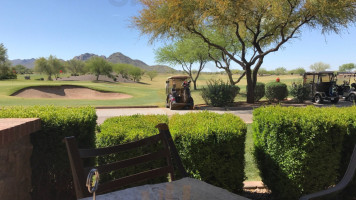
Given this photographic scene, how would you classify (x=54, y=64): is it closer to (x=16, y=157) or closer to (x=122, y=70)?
(x=122, y=70)

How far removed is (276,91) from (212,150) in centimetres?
1788

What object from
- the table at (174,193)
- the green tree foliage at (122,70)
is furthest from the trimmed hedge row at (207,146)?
the green tree foliage at (122,70)

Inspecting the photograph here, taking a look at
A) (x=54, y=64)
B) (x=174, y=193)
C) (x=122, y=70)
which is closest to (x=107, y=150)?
(x=174, y=193)

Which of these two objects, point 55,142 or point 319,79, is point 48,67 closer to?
point 319,79

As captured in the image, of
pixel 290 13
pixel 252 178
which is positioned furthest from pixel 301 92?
Answer: pixel 252 178

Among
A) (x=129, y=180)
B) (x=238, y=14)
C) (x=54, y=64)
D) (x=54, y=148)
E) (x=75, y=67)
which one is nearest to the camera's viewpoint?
(x=129, y=180)

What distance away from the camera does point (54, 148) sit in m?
3.21

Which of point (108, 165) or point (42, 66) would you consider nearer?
point (108, 165)

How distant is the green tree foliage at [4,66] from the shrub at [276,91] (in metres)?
53.5

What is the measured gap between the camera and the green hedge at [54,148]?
3.15 metres

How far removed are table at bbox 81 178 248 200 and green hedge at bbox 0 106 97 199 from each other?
175cm

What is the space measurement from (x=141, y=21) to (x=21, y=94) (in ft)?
59.5

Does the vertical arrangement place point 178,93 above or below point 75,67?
below

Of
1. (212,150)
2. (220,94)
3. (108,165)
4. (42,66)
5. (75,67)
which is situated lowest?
(220,94)
